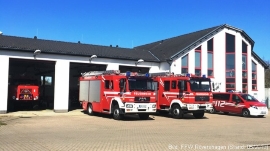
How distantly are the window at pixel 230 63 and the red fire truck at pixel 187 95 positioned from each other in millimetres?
10801

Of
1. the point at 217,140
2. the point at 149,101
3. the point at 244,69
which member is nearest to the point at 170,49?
the point at 244,69

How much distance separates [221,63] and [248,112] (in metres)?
8.73

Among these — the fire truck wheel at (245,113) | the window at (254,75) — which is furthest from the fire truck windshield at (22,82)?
the window at (254,75)

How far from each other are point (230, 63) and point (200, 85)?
12.0m

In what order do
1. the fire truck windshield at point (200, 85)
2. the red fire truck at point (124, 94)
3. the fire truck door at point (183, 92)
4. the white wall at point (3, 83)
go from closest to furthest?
the red fire truck at point (124, 94) < the fire truck door at point (183, 92) < the fire truck windshield at point (200, 85) < the white wall at point (3, 83)

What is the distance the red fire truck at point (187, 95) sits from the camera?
1948 centimetres

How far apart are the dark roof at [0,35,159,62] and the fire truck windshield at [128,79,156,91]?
296 inches

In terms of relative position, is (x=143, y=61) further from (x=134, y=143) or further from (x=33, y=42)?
(x=134, y=143)

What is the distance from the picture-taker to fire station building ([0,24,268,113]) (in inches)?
903

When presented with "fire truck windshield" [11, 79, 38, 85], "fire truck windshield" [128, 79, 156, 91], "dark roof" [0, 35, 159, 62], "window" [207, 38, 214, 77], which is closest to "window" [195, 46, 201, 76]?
"window" [207, 38, 214, 77]

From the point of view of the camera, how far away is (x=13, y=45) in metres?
22.2

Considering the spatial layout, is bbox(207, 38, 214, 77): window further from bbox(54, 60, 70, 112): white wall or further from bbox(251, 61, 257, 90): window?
bbox(54, 60, 70, 112): white wall

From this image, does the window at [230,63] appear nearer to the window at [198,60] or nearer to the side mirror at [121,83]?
the window at [198,60]

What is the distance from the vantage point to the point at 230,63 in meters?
30.6
